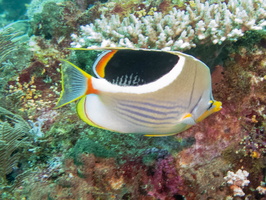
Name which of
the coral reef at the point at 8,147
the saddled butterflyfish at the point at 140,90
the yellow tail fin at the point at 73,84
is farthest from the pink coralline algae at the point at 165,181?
the coral reef at the point at 8,147

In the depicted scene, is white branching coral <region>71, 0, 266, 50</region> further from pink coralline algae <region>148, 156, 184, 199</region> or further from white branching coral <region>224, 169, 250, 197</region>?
white branching coral <region>224, 169, 250, 197</region>

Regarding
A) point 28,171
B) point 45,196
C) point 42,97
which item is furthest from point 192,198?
point 42,97

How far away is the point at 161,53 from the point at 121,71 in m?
0.29

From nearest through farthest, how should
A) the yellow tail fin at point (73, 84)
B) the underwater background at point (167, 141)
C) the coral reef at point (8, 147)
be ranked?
the yellow tail fin at point (73, 84), the underwater background at point (167, 141), the coral reef at point (8, 147)

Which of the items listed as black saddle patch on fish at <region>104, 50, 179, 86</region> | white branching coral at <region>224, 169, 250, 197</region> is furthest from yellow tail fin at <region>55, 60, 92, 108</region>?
white branching coral at <region>224, 169, 250, 197</region>

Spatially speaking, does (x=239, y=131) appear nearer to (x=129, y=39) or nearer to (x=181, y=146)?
(x=181, y=146)

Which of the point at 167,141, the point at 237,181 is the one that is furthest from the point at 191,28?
the point at 237,181

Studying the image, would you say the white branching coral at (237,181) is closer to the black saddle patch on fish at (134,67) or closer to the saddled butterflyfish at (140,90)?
the saddled butterflyfish at (140,90)

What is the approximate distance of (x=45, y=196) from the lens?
226cm

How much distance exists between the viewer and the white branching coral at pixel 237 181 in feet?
7.96

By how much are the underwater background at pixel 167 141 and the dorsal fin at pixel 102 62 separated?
52.3 inches

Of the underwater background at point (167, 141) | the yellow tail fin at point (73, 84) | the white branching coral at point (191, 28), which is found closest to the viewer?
the yellow tail fin at point (73, 84)

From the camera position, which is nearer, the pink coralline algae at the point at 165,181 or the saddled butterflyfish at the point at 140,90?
the saddled butterflyfish at the point at 140,90

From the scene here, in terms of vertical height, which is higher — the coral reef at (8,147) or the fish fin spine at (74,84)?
the fish fin spine at (74,84)
